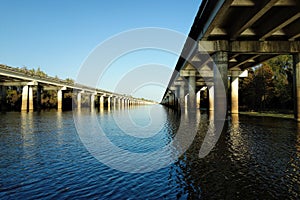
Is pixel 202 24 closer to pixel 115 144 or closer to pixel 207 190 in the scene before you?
pixel 115 144

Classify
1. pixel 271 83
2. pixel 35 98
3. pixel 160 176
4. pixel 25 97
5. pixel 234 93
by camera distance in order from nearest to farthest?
pixel 160 176 → pixel 234 93 → pixel 271 83 → pixel 25 97 → pixel 35 98

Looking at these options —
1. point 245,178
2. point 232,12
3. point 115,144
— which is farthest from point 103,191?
point 232,12

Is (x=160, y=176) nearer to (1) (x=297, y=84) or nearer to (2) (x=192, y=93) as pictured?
(1) (x=297, y=84)

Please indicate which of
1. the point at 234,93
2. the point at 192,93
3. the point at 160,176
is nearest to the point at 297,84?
the point at 234,93

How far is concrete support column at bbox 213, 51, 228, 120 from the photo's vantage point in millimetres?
29250

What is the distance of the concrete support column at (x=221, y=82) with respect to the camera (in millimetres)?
29250

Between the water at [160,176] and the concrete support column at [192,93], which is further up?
the concrete support column at [192,93]

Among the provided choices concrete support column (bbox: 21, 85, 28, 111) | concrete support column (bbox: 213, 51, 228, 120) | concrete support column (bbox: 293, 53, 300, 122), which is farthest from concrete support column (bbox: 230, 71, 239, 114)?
concrete support column (bbox: 21, 85, 28, 111)

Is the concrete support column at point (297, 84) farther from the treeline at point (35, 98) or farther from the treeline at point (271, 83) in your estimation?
the treeline at point (35, 98)

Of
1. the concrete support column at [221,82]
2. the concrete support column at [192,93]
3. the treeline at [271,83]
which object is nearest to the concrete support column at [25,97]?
the concrete support column at [192,93]

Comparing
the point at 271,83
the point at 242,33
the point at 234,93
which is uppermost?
the point at 242,33

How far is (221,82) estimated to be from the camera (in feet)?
97.0

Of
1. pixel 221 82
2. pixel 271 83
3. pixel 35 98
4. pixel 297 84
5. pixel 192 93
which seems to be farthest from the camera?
pixel 35 98

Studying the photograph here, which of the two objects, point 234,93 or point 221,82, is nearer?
point 221,82
